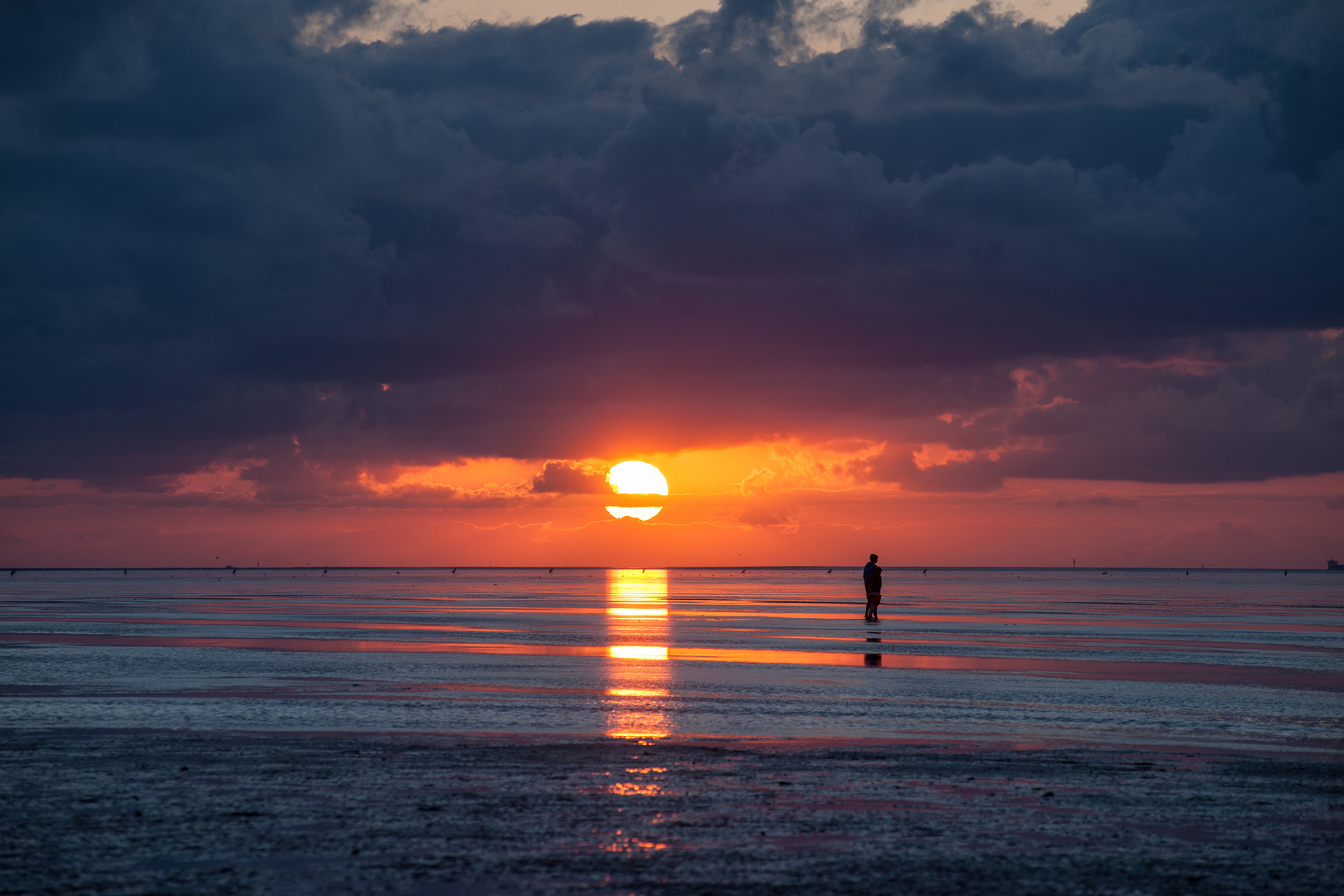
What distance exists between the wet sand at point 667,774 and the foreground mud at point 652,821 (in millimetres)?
44

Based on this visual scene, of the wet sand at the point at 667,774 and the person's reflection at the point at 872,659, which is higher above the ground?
the wet sand at the point at 667,774

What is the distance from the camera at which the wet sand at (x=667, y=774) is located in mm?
8664

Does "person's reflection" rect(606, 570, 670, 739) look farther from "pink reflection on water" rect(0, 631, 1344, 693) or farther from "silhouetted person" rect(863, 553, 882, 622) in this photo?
"silhouetted person" rect(863, 553, 882, 622)

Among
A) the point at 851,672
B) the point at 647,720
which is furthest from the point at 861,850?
the point at 851,672

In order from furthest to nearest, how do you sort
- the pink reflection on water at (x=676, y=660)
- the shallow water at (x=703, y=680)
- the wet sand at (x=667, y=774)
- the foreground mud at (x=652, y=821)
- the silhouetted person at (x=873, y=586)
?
1. the silhouetted person at (x=873, y=586)
2. the pink reflection on water at (x=676, y=660)
3. the shallow water at (x=703, y=680)
4. the wet sand at (x=667, y=774)
5. the foreground mud at (x=652, y=821)

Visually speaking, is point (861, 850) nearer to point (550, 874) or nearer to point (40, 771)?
point (550, 874)

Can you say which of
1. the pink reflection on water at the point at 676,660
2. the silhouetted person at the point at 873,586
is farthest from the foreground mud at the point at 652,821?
the silhouetted person at the point at 873,586

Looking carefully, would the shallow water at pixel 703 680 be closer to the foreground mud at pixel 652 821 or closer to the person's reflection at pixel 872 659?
the person's reflection at pixel 872 659

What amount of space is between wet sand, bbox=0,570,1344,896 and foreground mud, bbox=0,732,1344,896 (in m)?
0.04

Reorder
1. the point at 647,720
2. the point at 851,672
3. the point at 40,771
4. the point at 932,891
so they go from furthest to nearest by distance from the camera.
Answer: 1. the point at 851,672
2. the point at 647,720
3. the point at 40,771
4. the point at 932,891

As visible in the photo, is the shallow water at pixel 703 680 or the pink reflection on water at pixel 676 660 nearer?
the shallow water at pixel 703 680

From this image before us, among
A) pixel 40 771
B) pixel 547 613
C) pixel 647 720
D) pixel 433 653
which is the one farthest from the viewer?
pixel 547 613

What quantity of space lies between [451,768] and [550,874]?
4.73m

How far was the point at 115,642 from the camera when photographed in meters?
34.3
